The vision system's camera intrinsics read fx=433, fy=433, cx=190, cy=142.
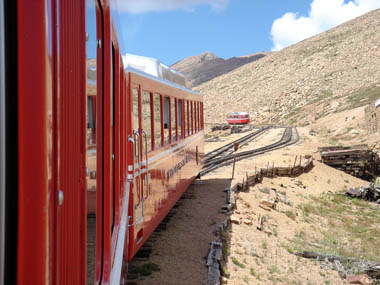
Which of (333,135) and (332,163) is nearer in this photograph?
(332,163)

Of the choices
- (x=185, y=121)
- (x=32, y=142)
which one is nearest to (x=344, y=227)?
(x=185, y=121)

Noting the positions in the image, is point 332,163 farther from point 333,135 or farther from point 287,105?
point 287,105

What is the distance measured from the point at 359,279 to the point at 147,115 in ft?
19.1

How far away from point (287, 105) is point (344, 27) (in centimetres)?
4478

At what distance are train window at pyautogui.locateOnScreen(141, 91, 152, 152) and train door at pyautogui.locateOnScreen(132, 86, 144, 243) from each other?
0.67ft

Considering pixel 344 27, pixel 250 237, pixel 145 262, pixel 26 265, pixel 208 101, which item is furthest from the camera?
pixel 344 27

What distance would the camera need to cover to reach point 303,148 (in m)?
29.1

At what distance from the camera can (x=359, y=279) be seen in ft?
30.0

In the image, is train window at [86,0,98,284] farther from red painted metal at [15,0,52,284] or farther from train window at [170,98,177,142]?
train window at [170,98,177,142]

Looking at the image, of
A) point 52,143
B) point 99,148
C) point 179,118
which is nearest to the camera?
point 52,143

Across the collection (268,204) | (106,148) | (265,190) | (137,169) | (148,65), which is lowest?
(268,204)

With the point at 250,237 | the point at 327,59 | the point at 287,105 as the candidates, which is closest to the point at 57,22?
the point at 250,237

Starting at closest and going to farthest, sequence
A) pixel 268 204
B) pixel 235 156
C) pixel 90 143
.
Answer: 1. pixel 90 143
2. pixel 268 204
3. pixel 235 156

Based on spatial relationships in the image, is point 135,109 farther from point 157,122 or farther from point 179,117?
point 179,117
